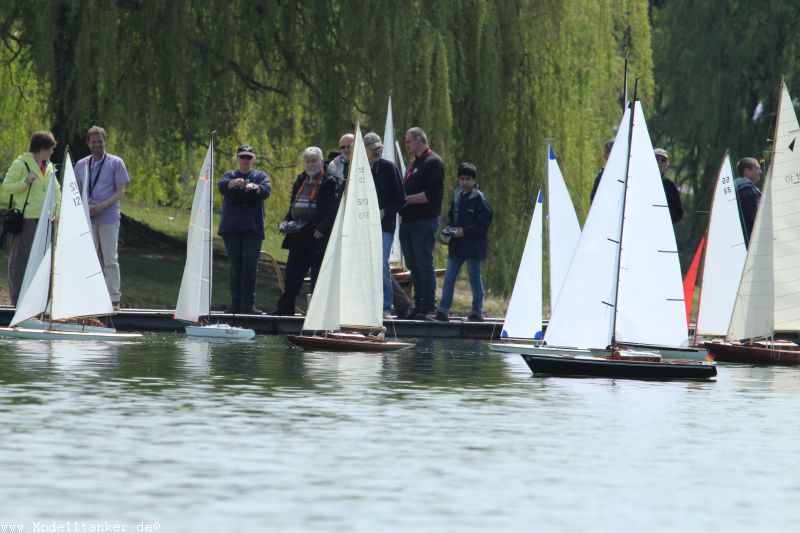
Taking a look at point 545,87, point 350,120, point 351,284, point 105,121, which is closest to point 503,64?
point 545,87

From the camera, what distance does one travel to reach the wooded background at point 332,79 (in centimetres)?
2503

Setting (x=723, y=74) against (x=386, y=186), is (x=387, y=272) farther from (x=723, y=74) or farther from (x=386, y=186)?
(x=723, y=74)

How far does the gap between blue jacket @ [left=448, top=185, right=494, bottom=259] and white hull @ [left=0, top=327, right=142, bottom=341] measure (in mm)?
3838

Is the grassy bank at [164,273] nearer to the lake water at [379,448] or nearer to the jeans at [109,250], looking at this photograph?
the jeans at [109,250]

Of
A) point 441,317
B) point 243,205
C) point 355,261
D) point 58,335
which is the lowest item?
point 58,335

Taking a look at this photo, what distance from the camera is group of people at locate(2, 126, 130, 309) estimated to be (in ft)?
63.2

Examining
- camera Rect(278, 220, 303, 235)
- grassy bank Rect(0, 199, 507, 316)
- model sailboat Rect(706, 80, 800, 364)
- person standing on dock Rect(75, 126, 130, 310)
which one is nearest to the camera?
model sailboat Rect(706, 80, 800, 364)

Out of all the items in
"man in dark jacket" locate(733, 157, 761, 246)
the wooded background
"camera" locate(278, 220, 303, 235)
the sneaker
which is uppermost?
the wooded background

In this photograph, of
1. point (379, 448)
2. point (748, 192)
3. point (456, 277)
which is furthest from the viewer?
point (456, 277)

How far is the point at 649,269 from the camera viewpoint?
1709 centimetres

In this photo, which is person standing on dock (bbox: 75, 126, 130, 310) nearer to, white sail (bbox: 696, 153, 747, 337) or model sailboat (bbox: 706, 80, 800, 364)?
white sail (bbox: 696, 153, 747, 337)

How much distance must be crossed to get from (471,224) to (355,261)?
266 centimetres

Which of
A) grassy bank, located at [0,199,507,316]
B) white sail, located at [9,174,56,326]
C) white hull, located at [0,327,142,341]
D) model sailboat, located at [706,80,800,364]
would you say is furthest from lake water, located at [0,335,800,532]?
grassy bank, located at [0,199,507,316]

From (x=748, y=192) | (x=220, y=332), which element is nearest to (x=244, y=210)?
(x=220, y=332)
